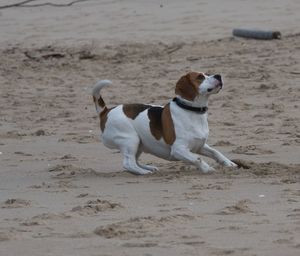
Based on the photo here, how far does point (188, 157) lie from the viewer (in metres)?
8.69

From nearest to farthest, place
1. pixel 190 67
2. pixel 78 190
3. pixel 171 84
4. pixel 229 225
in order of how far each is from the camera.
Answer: pixel 229 225 < pixel 78 190 < pixel 171 84 < pixel 190 67

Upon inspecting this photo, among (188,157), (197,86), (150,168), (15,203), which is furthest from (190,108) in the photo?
(15,203)

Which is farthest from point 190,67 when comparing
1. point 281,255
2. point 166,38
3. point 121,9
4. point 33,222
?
point 281,255

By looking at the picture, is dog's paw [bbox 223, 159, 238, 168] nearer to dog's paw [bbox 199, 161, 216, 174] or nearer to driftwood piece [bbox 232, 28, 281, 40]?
dog's paw [bbox 199, 161, 216, 174]

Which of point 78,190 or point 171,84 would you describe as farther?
point 171,84

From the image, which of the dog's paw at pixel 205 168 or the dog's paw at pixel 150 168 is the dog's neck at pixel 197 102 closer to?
the dog's paw at pixel 205 168

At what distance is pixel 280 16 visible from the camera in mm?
17938

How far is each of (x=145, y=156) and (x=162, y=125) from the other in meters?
1.39

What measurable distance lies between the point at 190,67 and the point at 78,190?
23.0 feet

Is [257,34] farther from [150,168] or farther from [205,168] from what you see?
[205,168]

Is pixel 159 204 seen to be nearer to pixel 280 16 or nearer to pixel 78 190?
pixel 78 190

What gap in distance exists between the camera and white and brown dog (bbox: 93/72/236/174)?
8.73 meters

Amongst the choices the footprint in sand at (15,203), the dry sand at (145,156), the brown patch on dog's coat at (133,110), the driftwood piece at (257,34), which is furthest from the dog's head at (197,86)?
the driftwood piece at (257,34)

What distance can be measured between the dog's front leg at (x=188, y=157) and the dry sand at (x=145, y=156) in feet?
0.48
